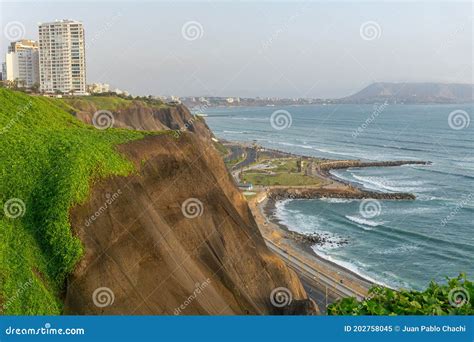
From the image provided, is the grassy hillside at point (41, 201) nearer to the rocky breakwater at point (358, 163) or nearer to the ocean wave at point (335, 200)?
the ocean wave at point (335, 200)

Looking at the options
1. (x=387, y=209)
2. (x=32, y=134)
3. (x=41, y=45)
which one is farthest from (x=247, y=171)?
(x=32, y=134)

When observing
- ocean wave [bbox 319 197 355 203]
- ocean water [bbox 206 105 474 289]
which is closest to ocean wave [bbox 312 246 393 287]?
ocean water [bbox 206 105 474 289]

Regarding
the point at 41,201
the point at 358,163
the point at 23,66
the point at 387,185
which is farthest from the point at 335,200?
the point at 23,66

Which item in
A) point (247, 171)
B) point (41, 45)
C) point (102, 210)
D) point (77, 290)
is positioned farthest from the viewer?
point (41, 45)

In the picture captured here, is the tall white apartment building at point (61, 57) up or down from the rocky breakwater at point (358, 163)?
up

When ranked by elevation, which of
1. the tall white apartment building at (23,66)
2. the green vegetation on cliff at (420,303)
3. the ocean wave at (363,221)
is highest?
the green vegetation on cliff at (420,303)

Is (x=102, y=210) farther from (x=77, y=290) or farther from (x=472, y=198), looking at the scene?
(x=472, y=198)

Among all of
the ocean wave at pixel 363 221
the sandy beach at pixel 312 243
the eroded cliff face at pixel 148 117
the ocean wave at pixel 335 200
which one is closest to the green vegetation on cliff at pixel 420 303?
the sandy beach at pixel 312 243
